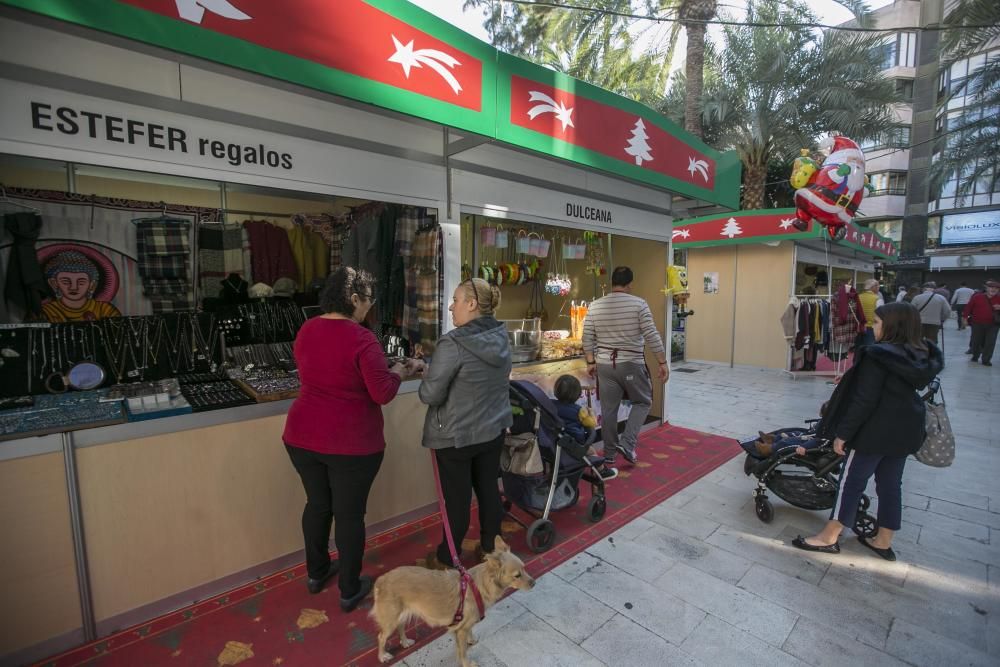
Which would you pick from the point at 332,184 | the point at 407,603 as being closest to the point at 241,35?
the point at 332,184

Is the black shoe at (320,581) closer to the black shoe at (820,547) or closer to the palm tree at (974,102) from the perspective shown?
the black shoe at (820,547)

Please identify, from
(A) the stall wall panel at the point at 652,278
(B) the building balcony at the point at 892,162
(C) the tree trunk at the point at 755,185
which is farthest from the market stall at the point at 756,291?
(B) the building balcony at the point at 892,162

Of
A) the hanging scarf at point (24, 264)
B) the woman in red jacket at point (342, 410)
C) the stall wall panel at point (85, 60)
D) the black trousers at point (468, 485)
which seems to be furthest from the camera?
the hanging scarf at point (24, 264)

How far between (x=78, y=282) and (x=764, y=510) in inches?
194

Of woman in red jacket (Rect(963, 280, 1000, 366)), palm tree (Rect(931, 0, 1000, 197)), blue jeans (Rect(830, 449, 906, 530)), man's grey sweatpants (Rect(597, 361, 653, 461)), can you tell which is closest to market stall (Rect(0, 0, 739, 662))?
man's grey sweatpants (Rect(597, 361, 653, 461))

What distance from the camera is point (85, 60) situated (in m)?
2.01

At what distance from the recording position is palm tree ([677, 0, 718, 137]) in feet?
30.1

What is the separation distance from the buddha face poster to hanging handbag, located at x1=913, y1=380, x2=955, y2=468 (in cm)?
535

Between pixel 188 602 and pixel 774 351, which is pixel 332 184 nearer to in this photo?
pixel 188 602

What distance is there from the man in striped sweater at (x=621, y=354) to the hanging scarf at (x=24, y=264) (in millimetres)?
3963

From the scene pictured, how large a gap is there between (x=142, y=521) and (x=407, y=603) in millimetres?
1430

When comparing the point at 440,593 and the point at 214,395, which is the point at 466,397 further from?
the point at 214,395

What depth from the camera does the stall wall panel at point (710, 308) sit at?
988cm

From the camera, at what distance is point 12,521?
A: 1.96m
